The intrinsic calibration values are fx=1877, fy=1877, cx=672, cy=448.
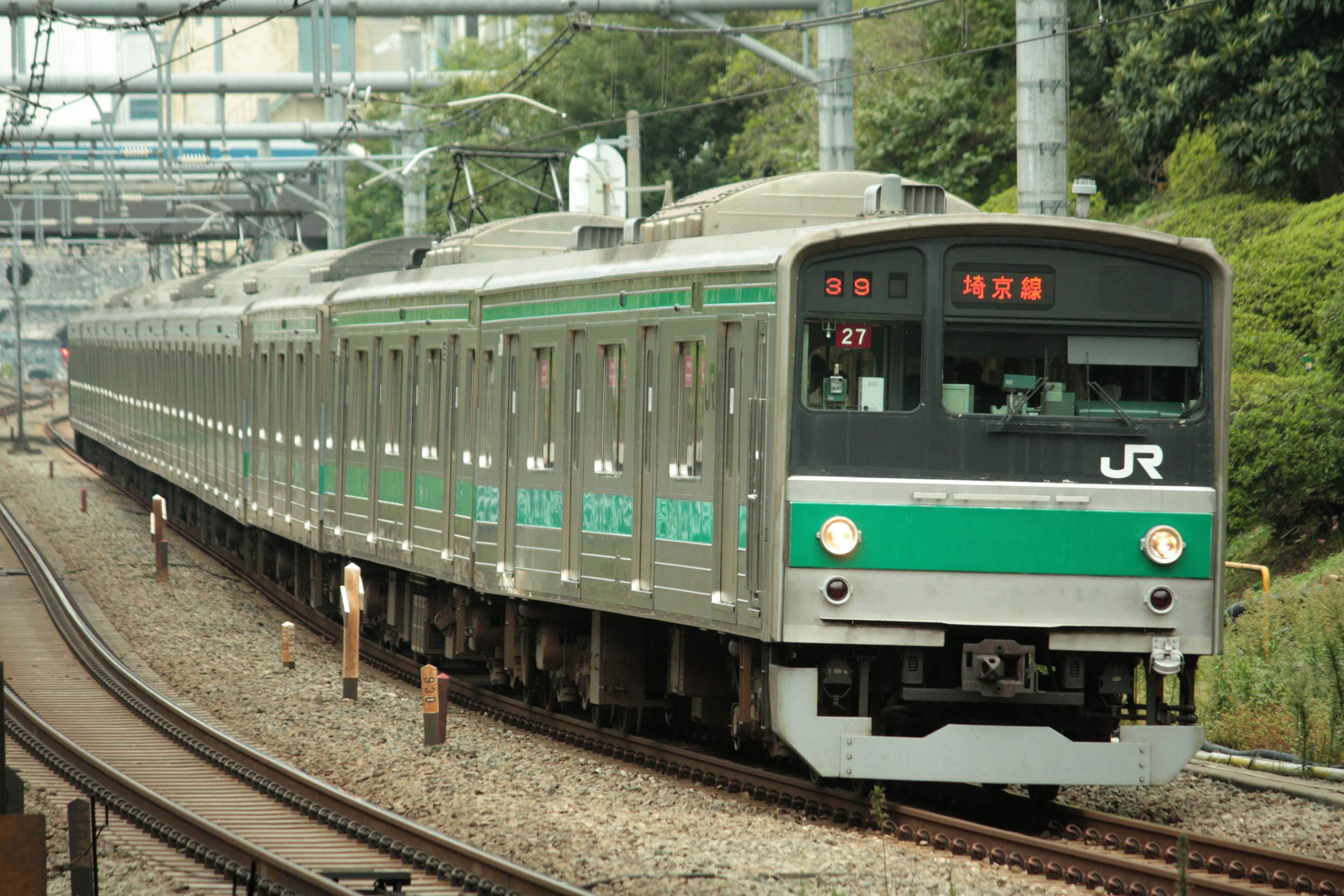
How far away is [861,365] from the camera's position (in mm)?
9203

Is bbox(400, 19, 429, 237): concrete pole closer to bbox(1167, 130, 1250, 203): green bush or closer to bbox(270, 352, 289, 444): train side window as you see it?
bbox(270, 352, 289, 444): train side window

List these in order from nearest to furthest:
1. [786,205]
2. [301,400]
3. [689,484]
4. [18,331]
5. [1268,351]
A: [689,484]
[786,205]
[1268,351]
[301,400]
[18,331]

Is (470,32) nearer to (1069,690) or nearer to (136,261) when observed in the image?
(136,261)

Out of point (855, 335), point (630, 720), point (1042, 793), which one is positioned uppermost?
point (855, 335)

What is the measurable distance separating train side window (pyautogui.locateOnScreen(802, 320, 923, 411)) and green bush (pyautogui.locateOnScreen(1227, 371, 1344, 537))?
8.53 meters

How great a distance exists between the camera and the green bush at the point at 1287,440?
16891 mm

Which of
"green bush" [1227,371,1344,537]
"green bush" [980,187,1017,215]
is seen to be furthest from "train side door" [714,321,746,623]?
"green bush" [980,187,1017,215]

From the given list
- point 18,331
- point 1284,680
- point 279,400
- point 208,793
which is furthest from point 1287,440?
point 18,331

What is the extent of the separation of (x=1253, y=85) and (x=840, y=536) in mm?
14878

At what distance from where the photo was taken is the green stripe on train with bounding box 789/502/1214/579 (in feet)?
29.6

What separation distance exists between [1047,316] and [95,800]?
6.21 metres

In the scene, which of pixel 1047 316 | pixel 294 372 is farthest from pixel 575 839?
pixel 294 372

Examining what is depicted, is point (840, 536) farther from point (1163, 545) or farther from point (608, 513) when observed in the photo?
point (608, 513)

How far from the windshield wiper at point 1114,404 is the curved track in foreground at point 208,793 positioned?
11.6 ft
